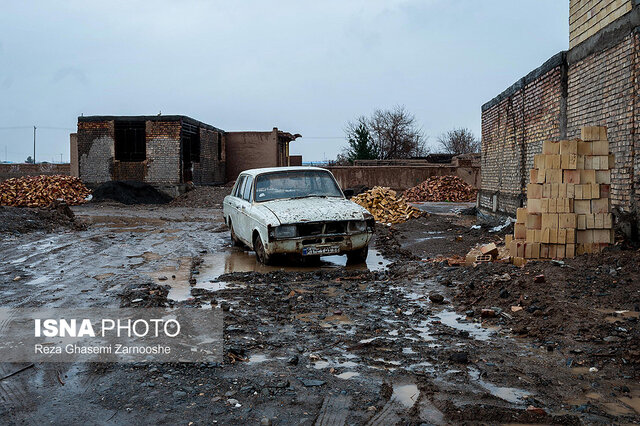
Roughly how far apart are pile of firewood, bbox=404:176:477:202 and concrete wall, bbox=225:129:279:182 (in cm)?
1213

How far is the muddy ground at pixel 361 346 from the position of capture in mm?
3549

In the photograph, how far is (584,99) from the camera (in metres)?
9.75

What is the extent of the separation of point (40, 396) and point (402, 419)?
2330 millimetres

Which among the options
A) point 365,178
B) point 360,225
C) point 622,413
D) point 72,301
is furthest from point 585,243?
point 365,178

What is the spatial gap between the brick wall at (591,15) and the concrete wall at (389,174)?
1818 centimetres

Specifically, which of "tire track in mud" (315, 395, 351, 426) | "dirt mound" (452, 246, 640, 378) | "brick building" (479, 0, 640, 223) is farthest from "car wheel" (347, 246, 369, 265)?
"tire track in mud" (315, 395, 351, 426)

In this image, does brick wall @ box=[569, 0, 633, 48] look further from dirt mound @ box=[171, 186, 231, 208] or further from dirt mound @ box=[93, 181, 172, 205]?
dirt mound @ box=[93, 181, 172, 205]

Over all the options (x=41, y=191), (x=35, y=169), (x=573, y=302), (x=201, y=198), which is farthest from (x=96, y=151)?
(x=573, y=302)

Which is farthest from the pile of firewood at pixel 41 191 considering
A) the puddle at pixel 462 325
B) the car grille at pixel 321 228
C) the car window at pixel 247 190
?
the puddle at pixel 462 325

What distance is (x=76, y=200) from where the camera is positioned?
26875mm

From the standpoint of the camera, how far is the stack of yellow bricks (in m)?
7.81

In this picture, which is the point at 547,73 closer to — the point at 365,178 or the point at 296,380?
the point at 296,380

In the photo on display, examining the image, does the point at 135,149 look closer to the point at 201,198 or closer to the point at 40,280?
the point at 201,198

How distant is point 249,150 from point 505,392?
34326 mm
